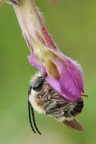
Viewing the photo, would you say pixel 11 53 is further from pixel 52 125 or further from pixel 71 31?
pixel 52 125

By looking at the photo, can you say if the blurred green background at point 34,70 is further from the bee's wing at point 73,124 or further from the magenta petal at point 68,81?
the magenta petal at point 68,81

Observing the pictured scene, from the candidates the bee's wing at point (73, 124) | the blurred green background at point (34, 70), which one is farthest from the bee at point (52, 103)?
the blurred green background at point (34, 70)

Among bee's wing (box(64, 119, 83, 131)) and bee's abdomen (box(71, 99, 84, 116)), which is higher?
bee's abdomen (box(71, 99, 84, 116))

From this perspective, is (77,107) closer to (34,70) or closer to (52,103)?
(52,103)

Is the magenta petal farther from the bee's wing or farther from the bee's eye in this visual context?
the bee's wing

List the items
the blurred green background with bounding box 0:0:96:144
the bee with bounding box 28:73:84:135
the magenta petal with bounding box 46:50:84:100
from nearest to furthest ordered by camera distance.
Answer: the magenta petal with bounding box 46:50:84:100 < the bee with bounding box 28:73:84:135 < the blurred green background with bounding box 0:0:96:144

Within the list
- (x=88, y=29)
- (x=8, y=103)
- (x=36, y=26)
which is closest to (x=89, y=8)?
(x=88, y=29)

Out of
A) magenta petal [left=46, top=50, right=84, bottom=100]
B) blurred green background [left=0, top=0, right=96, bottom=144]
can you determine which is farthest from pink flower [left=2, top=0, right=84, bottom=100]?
blurred green background [left=0, top=0, right=96, bottom=144]
